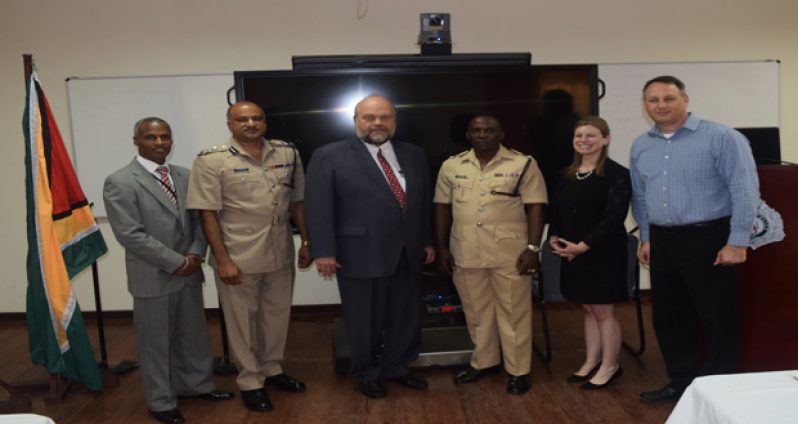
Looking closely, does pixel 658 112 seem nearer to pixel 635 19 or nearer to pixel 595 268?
pixel 595 268

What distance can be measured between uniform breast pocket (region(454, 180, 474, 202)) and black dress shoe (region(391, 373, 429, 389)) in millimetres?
974

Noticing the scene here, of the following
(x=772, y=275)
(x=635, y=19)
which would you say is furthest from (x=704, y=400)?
(x=635, y=19)

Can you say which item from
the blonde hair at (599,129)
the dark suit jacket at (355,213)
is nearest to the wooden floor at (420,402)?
the dark suit jacket at (355,213)

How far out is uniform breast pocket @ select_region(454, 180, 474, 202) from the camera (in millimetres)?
2994

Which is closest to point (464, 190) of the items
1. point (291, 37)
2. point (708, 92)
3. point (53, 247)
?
point (53, 247)

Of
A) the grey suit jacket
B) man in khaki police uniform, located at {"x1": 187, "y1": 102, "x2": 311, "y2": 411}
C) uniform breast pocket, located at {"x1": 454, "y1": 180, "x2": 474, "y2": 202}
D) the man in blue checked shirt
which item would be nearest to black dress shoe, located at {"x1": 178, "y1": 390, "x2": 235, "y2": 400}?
man in khaki police uniform, located at {"x1": 187, "y1": 102, "x2": 311, "y2": 411}

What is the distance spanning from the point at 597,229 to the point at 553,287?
776 millimetres

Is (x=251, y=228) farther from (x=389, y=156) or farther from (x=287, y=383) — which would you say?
(x=287, y=383)

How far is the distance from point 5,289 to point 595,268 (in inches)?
170

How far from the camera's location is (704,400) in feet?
4.37

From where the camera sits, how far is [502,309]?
309cm

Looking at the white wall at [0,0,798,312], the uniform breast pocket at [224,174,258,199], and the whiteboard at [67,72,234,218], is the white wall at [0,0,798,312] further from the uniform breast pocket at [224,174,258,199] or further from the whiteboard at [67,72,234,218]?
the uniform breast pocket at [224,174,258,199]

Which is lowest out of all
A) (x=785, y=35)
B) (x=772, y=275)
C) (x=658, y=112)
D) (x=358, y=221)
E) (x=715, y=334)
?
(x=715, y=334)

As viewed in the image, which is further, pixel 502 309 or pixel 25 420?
pixel 502 309
